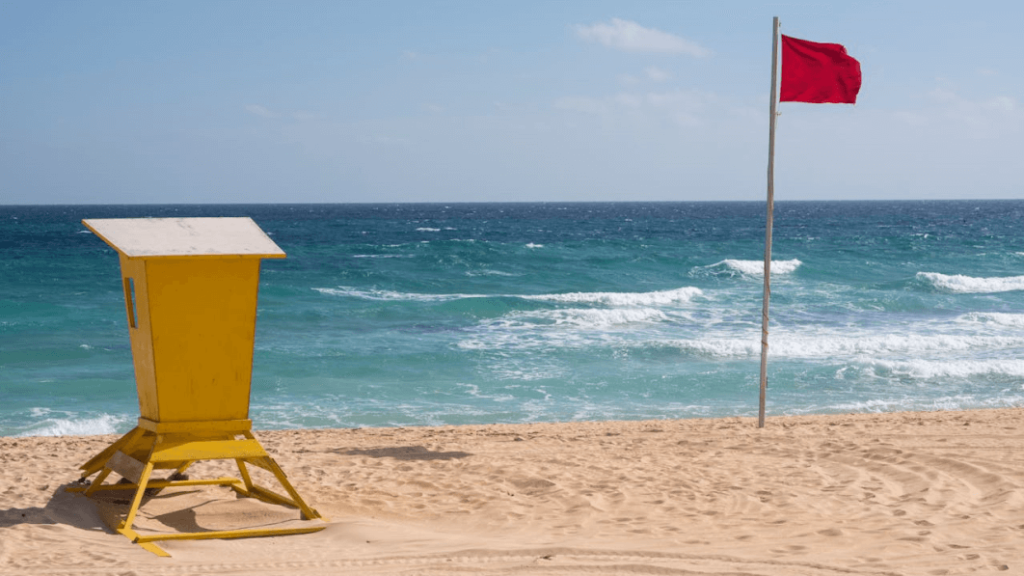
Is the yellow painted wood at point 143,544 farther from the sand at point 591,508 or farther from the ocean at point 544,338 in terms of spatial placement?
the ocean at point 544,338

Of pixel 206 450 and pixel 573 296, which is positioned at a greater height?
pixel 206 450

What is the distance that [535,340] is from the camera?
16.8 m

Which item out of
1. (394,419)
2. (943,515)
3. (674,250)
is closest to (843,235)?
(674,250)

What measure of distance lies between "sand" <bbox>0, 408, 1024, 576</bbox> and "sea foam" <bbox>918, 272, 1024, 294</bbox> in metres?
18.9

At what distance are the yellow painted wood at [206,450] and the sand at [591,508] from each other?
44 centimetres

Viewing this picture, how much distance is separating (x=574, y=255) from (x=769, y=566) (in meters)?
29.9

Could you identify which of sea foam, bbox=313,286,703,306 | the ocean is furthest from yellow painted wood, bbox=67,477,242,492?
sea foam, bbox=313,286,703,306

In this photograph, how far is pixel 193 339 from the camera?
17.0 feet

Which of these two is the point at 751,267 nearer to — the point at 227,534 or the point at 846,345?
the point at 846,345

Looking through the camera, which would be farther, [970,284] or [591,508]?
[970,284]

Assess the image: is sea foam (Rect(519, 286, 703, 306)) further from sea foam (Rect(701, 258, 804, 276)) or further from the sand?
the sand

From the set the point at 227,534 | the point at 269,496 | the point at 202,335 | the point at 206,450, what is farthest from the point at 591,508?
the point at 202,335

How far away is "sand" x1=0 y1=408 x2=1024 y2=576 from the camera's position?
14.8 feet

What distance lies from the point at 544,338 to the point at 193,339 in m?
12.0
